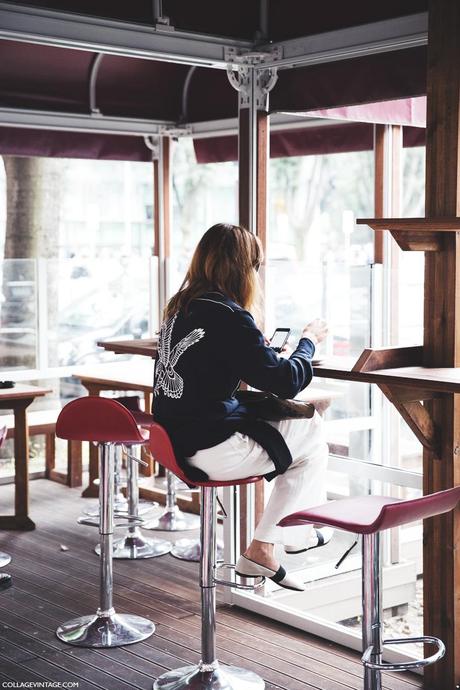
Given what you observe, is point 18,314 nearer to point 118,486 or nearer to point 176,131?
point 118,486

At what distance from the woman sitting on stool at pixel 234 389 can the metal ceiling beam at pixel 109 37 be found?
1048mm

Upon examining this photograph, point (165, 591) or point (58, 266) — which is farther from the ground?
point (58, 266)

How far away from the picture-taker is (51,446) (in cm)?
713

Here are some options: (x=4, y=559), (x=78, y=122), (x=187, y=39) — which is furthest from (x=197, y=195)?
(x=187, y=39)

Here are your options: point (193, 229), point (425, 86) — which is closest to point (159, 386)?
point (425, 86)

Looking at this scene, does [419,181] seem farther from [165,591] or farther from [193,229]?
Result: [165,591]

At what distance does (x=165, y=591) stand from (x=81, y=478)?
2.22 metres

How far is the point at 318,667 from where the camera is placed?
3.93 meters

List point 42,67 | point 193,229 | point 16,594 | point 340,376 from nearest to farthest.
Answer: point 340,376 → point 16,594 → point 42,67 → point 193,229

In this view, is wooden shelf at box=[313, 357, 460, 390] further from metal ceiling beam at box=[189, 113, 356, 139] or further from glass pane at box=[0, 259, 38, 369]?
glass pane at box=[0, 259, 38, 369]

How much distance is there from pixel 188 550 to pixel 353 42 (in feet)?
9.14

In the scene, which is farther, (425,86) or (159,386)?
(425,86)

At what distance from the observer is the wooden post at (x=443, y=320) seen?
3582 mm

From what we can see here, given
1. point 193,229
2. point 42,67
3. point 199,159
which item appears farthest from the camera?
point 193,229
